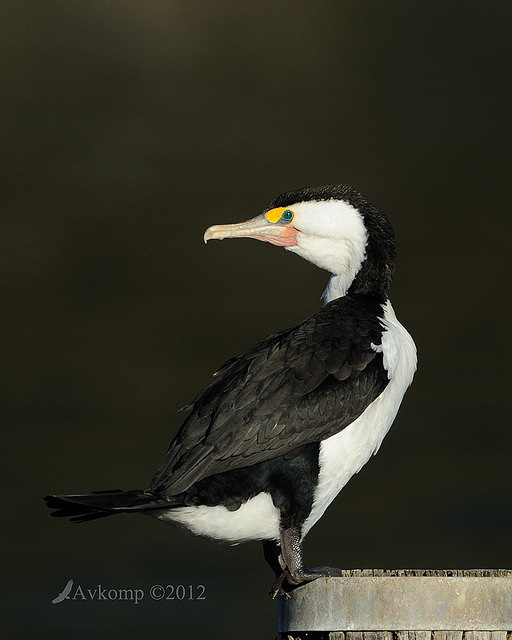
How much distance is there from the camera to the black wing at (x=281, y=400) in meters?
2.84

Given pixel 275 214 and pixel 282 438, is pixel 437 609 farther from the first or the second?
pixel 275 214

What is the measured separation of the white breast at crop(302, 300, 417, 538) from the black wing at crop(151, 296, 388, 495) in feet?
0.16

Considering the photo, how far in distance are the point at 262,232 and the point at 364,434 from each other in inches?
32.9

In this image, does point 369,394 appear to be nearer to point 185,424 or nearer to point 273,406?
point 273,406

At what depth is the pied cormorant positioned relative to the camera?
2834 millimetres

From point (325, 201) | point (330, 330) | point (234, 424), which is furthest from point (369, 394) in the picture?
point (325, 201)

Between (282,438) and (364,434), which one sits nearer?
(282,438)

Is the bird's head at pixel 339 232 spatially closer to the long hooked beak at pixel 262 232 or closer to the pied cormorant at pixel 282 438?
the long hooked beak at pixel 262 232

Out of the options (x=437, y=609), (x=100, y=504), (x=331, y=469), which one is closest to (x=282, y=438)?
(x=331, y=469)

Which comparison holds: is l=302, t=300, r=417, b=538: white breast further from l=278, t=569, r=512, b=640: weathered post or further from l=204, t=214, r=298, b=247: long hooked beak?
l=278, t=569, r=512, b=640: weathered post

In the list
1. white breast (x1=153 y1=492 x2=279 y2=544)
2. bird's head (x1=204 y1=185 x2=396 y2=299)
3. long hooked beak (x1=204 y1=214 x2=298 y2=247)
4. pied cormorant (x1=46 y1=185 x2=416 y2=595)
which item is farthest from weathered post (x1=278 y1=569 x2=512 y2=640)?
long hooked beak (x1=204 y1=214 x2=298 y2=247)

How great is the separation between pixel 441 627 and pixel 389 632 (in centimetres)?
11

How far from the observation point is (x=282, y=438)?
286 cm

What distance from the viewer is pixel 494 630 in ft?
7.28
